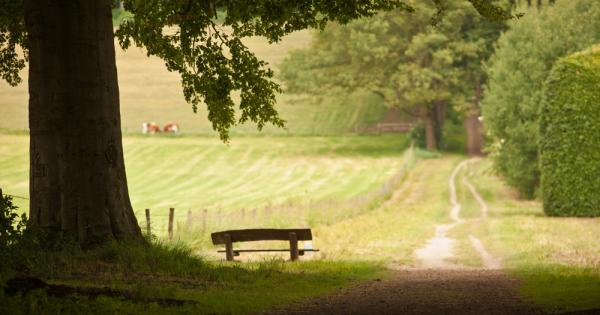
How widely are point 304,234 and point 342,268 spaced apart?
1.79 metres

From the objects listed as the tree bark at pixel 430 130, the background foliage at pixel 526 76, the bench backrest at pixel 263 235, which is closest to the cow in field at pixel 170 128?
the tree bark at pixel 430 130

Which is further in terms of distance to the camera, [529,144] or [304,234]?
[529,144]

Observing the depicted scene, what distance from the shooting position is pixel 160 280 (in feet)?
53.9

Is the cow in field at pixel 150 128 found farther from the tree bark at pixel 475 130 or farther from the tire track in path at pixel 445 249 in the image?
the tire track in path at pixel 445 249

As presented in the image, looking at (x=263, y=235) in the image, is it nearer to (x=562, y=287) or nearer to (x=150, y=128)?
(x=562, y=287)

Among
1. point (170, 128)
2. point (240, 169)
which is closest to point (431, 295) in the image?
point (240, 169)

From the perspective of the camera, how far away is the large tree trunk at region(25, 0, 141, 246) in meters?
18.3

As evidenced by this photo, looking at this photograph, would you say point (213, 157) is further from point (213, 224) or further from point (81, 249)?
point (81, 249)

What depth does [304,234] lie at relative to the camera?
23000 mm

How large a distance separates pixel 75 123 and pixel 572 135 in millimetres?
24165

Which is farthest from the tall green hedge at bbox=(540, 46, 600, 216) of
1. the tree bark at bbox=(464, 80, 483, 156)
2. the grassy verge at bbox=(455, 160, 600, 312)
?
the tree bark at bbox=(464, 80, 483, 156)

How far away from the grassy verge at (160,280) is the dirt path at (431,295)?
0.71 metres

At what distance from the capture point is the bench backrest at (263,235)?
75.6ft

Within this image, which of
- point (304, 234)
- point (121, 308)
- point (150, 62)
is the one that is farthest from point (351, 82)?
point (121, 308)
